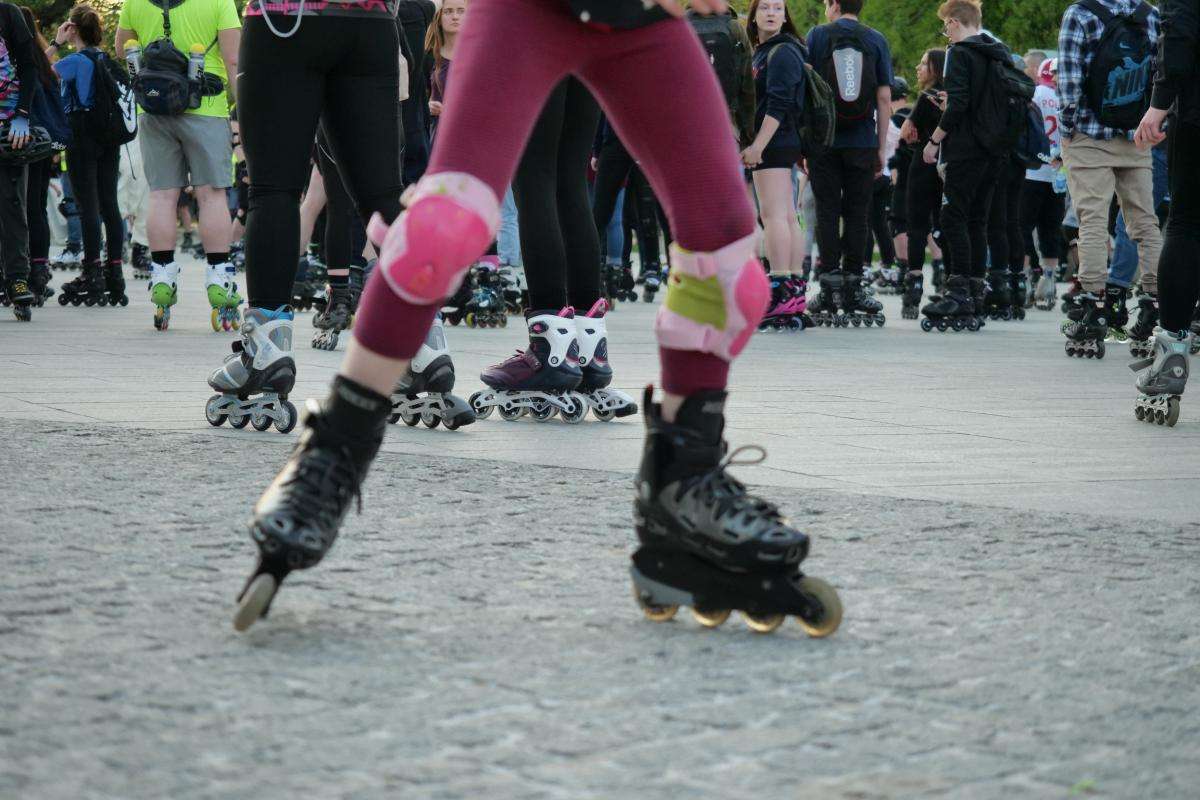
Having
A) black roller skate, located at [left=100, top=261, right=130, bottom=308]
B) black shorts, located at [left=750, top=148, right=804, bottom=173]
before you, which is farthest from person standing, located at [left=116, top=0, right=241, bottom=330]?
black shorts, located at [left=750, top=148, right=804, bottom=173]

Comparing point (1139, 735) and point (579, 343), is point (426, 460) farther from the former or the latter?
point (1139, 735)

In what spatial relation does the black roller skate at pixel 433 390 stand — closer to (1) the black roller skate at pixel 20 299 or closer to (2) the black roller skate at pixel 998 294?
(1) the black roller skate at pixel 20 299

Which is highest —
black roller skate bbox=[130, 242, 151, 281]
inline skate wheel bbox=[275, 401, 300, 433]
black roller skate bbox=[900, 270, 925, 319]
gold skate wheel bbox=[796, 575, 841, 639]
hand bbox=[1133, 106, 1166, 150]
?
hand bbox=[1133, 106, 1166, 150]

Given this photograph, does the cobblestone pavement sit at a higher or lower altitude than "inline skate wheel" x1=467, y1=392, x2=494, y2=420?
higher

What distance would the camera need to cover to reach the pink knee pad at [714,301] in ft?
10.6

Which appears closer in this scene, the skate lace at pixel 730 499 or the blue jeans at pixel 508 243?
the skate lace at pixel 730 499

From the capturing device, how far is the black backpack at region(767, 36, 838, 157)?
1170cm

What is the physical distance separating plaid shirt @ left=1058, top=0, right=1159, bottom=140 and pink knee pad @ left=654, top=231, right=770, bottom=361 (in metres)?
7.12

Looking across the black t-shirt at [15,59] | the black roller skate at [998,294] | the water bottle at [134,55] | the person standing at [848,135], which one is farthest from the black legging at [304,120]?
the black roller skate at [998,294]

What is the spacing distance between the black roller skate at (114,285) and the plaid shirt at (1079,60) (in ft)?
22.7

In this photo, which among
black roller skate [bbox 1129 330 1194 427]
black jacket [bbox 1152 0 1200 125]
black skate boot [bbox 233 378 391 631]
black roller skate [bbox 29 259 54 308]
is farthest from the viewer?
black roller skate [bbox 29 259 54 308]

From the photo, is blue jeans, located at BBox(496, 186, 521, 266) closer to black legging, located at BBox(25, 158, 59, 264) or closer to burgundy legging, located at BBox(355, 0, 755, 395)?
black legging, located at BBox(25, 158, 59, 264)

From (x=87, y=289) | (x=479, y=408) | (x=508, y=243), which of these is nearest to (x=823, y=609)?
(x=479, y=408)

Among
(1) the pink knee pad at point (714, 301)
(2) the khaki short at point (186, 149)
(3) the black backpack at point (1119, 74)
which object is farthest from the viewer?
(2) the khaki short at point (186, 149)
